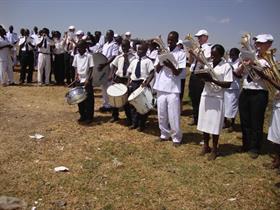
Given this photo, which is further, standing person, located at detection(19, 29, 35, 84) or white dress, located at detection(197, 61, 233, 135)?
standing person, located at detection(19, 29, 35, 84)

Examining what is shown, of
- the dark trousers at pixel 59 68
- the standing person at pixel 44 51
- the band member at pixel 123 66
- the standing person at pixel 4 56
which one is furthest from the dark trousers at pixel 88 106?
the dark trousers at pixel 59 68

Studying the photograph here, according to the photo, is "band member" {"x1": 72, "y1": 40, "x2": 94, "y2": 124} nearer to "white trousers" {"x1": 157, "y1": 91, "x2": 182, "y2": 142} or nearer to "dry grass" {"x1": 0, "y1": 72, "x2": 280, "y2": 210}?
"dry grass" {"x1": 0, "y1": 72, "x2": 280, "y2": 210}

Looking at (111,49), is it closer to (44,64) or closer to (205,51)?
(205,51)

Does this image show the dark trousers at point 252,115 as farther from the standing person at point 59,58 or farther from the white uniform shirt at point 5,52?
the white uniform shirt at point 5,52

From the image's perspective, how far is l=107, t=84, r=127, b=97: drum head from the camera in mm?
8875

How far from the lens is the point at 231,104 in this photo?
31.1 feet

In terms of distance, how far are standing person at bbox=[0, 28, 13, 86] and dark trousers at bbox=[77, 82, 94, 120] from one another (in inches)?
239

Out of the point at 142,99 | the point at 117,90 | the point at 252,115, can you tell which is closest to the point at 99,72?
the point at 117,90

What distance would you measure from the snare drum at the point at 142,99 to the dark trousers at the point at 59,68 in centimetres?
759

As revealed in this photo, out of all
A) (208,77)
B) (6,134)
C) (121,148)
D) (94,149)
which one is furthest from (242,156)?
(6,134)

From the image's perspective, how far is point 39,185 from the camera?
6145mm

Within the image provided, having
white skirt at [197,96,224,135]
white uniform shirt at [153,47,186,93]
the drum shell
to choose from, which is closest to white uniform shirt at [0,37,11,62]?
the drum shell

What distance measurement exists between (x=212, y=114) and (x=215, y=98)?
293mm

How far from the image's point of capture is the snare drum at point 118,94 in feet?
29.0
